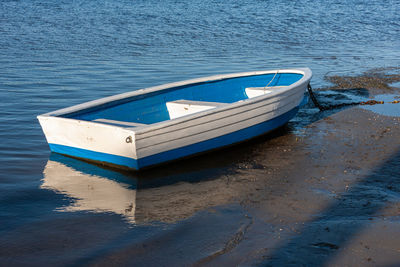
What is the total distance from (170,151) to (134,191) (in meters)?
0.83

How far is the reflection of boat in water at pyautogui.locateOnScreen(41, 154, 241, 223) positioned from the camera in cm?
493

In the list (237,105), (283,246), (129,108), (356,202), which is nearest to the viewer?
(283,246)

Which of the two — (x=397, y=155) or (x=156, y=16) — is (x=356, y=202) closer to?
(x=397, y=155)

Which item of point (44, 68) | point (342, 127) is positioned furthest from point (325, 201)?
point (44, 68)

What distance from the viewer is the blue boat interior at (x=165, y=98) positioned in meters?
6.77

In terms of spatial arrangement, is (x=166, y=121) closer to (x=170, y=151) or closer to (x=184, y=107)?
(x=170, y=151)

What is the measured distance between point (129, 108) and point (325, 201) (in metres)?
3.40

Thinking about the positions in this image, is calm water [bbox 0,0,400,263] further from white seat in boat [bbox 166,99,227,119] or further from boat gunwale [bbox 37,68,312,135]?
white seat in boat [bbox 166,99,227,119]

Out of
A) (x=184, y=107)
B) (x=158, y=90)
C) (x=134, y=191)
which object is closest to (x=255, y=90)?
(x=184, y=107)

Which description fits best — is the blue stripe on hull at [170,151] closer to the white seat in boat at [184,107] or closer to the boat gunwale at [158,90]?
the boat gunwale at [158,90]

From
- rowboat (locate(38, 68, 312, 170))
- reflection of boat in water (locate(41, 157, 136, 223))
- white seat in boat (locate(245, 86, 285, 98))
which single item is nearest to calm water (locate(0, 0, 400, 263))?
reflection of boat in water (locate(41, 157, 136, 223))

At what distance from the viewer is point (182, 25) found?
20.8 m

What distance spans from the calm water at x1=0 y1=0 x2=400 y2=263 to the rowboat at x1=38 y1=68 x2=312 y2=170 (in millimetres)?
277

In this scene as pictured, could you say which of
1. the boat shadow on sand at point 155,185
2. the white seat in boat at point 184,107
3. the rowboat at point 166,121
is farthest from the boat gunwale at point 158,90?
the boat shadow on sand at point 155,185
